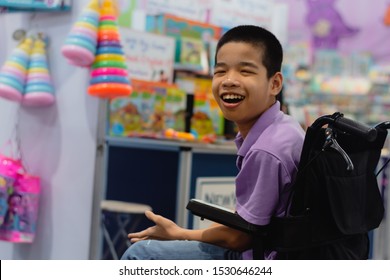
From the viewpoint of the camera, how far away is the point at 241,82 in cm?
154

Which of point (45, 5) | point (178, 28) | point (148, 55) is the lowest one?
point (45, 5)

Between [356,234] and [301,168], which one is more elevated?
[301,168]

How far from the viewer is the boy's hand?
61.2 inches

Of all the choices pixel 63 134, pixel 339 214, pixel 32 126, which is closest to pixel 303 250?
pixel 339 214

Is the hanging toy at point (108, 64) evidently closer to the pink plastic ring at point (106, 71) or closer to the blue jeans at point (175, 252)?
the pink plastic ring at point (106, 71)

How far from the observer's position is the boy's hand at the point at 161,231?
5.10ft

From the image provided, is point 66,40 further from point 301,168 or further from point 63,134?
point 301,168

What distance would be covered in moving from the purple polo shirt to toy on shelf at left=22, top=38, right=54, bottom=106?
1.35 meters

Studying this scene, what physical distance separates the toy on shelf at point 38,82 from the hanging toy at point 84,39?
17 centimetres

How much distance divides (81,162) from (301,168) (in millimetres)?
1405

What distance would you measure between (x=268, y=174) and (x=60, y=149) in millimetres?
1460

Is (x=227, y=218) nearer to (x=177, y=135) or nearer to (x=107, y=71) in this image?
(x=107, y=71)

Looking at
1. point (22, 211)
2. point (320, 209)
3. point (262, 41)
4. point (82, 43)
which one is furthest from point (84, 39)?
point (320, 209)

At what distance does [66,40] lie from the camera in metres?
2.52
